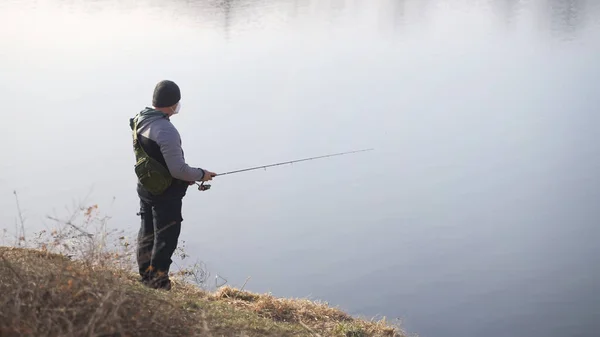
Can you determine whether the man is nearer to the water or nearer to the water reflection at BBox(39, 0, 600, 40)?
the water

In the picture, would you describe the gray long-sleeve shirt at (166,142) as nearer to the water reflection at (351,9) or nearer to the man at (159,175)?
the man at (159,175)

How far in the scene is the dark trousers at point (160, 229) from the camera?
5469mm

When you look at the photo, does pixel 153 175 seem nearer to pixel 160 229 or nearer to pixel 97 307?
pixel 160 229

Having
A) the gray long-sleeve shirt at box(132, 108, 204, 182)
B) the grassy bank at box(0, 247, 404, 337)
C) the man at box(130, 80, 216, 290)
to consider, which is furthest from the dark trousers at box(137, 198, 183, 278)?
the grassy bank at box(0, 247, 404, 337)

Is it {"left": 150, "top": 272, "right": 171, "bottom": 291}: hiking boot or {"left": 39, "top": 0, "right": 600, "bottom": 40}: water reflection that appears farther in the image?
{"left": 39, "top": 0, "right": 600, "bottom": 40}: water reflection

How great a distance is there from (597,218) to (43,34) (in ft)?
46.4

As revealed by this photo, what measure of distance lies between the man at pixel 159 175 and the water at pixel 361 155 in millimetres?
3291

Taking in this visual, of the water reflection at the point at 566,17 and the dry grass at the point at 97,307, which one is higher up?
the water reflection at the point at 566,17

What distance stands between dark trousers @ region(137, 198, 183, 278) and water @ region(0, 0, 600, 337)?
3.25 m

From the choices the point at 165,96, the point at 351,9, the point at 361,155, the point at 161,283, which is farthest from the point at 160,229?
the point at 351,9

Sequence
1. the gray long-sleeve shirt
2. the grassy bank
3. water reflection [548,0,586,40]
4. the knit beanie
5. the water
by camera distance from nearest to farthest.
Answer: the grassy bank → the gray long-sleeve shirt → the knit beanie → the water → water reflection [548,0,586,40]

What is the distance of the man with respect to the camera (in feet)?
17.5

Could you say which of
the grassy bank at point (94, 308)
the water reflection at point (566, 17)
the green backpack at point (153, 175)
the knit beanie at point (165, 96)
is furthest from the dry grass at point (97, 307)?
the water reflection at point (566, 17)

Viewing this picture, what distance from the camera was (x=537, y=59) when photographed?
1800 centimetres
